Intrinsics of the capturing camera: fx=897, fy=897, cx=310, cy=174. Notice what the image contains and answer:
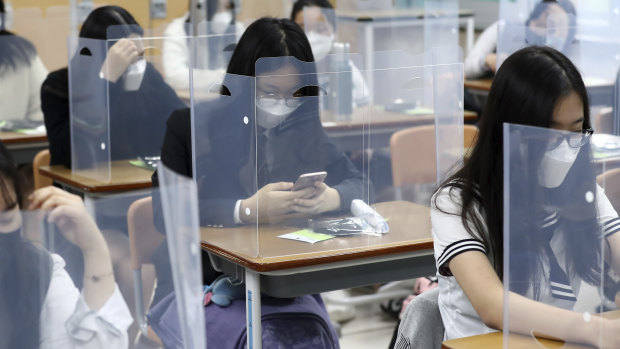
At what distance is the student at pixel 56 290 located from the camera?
1.40 meters

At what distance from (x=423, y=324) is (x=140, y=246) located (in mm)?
605

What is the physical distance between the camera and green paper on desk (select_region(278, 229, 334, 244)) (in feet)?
7.14

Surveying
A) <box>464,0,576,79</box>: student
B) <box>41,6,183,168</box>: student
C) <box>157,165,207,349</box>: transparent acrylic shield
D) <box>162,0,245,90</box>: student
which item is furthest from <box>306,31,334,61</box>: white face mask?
<box>157,165,207,349</box>: transparent acrylic shield

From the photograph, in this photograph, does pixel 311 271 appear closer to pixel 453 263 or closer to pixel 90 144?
pixel 453 263

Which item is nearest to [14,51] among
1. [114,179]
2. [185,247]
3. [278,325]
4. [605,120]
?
[114,179]

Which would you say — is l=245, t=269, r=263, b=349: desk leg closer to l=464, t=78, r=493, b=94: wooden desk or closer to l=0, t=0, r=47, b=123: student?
l=0, t=0, r=47, b=123: student

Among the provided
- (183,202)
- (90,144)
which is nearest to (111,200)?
(183,202)

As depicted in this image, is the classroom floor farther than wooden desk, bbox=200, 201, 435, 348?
Yes

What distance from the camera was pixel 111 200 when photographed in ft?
4.87

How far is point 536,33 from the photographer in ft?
12.2

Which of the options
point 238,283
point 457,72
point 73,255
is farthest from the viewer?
point 457,72

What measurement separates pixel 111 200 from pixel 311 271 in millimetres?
701

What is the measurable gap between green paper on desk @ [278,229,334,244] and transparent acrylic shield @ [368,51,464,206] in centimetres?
26

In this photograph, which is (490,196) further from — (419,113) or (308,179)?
(419,113)
